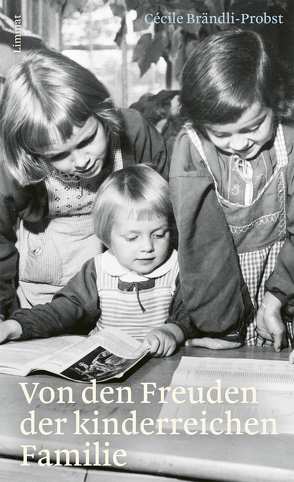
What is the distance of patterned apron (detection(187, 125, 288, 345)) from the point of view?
1.19 meters

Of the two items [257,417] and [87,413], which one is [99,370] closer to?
[87,413]

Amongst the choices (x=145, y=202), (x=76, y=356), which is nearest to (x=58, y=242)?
(x=145, y=202)

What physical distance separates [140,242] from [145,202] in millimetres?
106

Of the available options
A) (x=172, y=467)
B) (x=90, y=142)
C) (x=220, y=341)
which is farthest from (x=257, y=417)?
(x=90, y=142)

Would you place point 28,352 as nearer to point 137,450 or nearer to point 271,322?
point 137,450

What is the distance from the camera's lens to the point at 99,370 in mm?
959

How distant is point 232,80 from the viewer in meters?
1.05

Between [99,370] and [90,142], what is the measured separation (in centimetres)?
57

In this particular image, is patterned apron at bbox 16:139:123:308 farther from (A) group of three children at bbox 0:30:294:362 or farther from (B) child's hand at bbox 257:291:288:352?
(B) child's hand at bbox 257:291:288:352

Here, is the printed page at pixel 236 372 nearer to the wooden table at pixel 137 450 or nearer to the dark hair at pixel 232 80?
the wooden table at pixel 137 450

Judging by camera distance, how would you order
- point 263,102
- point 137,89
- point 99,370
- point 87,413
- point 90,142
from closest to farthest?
point 87,413 < point 99,370 < point 263,102 < point 90,142 < point 137,89

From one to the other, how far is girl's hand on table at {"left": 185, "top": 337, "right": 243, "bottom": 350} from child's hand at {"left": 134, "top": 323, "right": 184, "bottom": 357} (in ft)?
0.14

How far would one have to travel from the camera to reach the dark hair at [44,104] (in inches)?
44.7

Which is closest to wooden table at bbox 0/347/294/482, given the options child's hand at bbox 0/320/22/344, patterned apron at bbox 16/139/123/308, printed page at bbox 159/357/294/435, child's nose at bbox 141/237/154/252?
printed page at bbox 159/357/294/435
